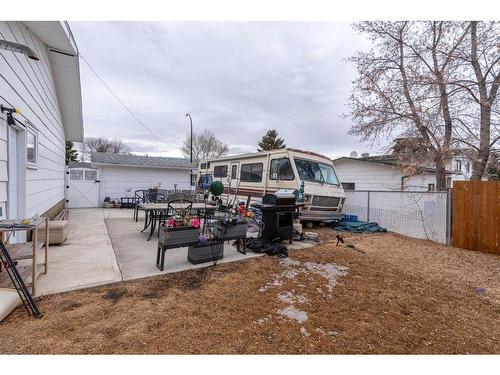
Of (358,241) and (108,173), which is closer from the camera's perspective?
(358,241)

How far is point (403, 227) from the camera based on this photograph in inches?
303

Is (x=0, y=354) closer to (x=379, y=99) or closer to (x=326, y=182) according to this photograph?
(x=326, y=182)

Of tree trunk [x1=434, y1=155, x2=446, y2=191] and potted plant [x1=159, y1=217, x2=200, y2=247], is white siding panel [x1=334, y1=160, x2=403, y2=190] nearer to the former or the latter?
tree trunk [x1=434, y1=155, x2=446, y2=191]

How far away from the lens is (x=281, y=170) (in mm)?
7730

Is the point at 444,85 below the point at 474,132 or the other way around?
the other way around

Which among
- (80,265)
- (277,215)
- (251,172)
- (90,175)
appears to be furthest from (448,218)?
(90,175)

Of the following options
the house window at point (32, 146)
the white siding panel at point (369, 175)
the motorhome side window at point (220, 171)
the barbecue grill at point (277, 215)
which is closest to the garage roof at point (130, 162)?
the motorhome side window at point (220, 171)

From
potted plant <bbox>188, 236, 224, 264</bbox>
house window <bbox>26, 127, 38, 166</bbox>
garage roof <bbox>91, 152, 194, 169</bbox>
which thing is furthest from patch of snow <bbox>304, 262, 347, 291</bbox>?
garage roof <bbox>91, 152, 194, 169</bbox>

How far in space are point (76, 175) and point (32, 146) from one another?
31.0 feet

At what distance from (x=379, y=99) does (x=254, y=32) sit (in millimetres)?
6089

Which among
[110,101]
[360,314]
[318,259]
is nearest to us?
[360,314]

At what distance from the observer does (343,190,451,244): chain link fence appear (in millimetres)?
6727

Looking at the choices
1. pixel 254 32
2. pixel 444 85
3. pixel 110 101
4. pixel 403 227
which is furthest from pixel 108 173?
pixel 444 85

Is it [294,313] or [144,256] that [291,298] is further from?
[144,256]
